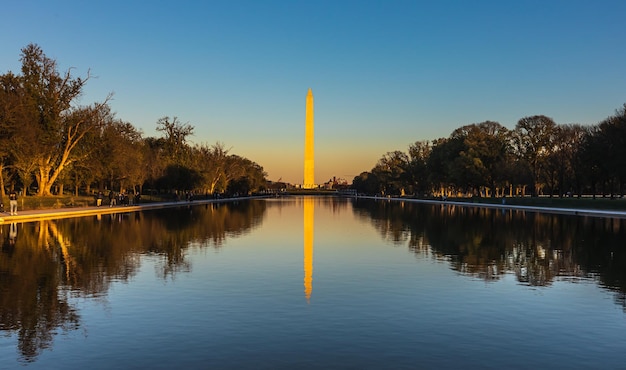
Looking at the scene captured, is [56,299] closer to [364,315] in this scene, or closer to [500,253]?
[364,315]

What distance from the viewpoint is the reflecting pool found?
8258 millimetres

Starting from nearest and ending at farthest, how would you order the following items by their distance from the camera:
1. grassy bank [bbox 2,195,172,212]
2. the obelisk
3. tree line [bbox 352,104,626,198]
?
grassy bank [bbox 2,195,172,212], tree line [bbox 352,104,626,198], the obelisk

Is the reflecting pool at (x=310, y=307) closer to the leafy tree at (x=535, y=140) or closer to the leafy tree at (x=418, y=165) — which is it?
the leafy tree at (x=535, y=140)

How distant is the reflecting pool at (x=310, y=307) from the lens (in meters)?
8.26

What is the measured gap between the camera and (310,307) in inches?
452

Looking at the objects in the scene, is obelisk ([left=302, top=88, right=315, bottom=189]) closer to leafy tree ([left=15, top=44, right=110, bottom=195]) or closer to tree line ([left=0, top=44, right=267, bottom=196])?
tree line ([left=0, top=44, right=267, bottom=196])

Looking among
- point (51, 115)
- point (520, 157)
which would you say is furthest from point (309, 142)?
point (51, 115)

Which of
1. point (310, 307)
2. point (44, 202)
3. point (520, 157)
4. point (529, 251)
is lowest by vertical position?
point (310, 307)

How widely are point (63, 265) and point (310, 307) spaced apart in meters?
9.27

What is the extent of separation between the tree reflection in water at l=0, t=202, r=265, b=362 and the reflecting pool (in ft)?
0.23

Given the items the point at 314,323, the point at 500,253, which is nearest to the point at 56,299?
the point at 314,323

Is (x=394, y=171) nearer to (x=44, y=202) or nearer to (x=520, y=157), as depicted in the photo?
(x=520, y=157)

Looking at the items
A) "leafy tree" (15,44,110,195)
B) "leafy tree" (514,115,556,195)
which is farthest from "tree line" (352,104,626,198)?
"leafy tree" (15,44,110,195)

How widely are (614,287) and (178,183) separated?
83.9m
